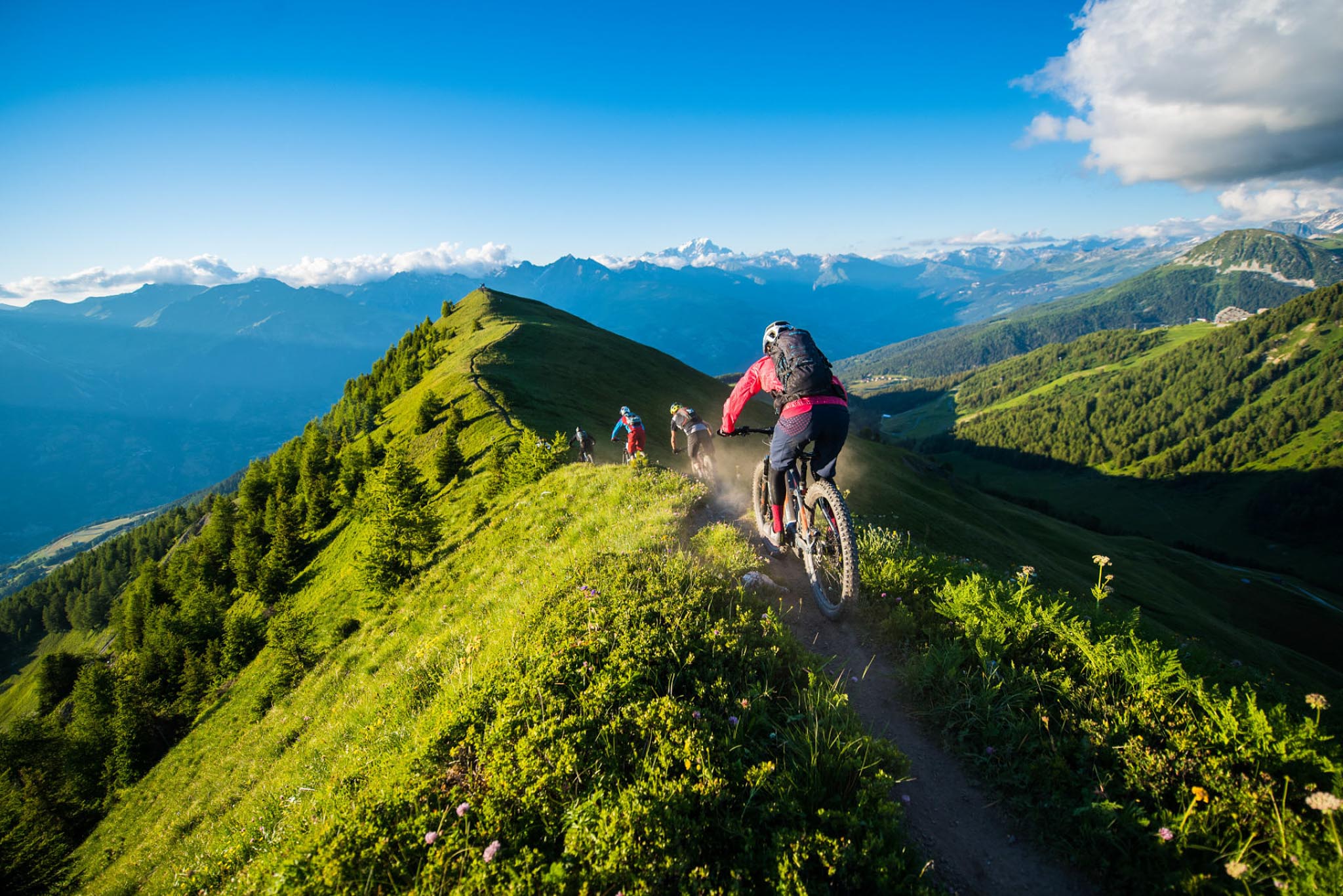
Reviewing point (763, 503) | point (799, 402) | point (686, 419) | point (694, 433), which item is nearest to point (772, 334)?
point (799, 402)

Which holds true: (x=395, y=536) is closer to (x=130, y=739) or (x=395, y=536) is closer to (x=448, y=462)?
(x=448, y=462)

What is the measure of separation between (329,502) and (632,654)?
2131 inches

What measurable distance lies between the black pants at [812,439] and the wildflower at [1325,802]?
5.33 meters

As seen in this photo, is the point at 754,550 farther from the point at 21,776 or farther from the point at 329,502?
the point at 329,502

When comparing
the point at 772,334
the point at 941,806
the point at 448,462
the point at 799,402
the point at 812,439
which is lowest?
the point at 448,462

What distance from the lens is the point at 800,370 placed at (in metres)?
8.13

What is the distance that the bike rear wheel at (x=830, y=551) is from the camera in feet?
25.4

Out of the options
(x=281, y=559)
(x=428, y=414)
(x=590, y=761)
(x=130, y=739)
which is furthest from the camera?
(x=428, y=414)

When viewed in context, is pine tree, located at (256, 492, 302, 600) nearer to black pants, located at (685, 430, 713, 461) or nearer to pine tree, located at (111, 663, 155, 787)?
pine tree, located at (111, 663, 155, 787)

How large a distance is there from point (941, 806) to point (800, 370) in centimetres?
566

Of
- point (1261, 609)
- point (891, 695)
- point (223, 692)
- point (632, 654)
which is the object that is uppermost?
point (632, 654)

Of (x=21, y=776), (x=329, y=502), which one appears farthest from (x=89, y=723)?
(x=329, y=502)

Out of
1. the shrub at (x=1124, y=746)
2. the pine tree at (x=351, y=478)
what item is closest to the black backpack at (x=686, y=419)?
the shrub at (x=1124, y=746)

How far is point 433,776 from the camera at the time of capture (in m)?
4.72
